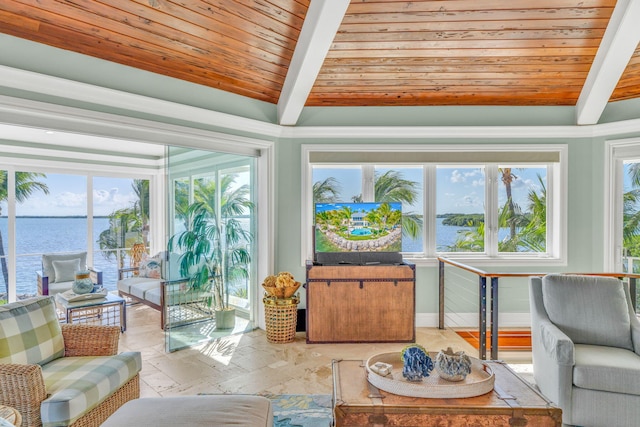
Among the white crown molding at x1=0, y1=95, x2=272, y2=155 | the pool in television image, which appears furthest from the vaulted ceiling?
the pool in television image

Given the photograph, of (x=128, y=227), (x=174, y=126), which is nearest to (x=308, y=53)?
(x=174, y=126)

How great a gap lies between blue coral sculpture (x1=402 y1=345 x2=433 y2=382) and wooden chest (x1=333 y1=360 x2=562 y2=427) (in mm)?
143

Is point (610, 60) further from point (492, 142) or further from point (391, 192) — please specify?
point (391, 192)

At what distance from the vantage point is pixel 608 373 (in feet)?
7.51

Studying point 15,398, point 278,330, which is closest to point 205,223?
point 278,330

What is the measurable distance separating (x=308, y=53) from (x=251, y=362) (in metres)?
2.82

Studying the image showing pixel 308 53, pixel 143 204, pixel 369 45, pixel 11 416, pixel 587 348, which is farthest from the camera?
pixel 143 204

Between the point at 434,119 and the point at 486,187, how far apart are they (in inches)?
41.4

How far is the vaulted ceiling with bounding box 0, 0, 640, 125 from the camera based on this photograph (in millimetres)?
2949

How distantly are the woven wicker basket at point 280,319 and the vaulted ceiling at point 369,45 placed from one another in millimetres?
1993

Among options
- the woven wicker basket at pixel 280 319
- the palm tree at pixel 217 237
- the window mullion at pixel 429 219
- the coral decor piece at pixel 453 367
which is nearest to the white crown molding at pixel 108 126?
the palm tree at pixel 217 237

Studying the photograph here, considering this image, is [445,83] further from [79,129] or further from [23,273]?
[23,273]

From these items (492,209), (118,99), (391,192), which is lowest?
(492,209)

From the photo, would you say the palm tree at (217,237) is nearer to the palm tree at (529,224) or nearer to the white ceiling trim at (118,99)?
the white ceiling trim at (118,99)
